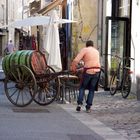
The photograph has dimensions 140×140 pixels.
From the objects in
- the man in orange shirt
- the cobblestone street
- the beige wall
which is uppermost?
the beige wall

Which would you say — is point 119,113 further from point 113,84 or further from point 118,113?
point 113,84

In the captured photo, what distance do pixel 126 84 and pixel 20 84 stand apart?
11.9 ft

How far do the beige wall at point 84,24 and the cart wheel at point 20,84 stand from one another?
278 inches

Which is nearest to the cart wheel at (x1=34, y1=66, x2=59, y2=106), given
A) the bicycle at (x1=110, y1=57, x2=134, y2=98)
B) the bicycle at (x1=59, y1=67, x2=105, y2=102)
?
the bicycle at (x1=59, y1=67, x2=105, y2=102)

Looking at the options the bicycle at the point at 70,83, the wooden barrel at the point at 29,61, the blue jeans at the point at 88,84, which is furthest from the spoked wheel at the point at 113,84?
the blue jeans at the point at 88,84

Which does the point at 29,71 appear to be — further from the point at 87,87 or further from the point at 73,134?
the point at 73,134

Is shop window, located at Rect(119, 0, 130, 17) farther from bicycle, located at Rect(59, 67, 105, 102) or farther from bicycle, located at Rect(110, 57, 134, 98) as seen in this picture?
bicycle, located at Rect(59, 67, 105, 102)

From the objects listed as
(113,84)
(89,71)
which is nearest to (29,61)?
(89,71)

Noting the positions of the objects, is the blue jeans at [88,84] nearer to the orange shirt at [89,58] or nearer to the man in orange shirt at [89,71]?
the man in orange shirt at [89,71]

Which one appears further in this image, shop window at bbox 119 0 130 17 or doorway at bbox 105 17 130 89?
shop window at bbox 119 0 130 17

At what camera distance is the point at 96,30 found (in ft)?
67.5

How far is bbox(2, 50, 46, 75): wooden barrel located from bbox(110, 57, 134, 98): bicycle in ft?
9.67

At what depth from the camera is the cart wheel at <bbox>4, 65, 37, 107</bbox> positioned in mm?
13329

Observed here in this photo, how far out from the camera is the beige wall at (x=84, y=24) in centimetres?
2072
